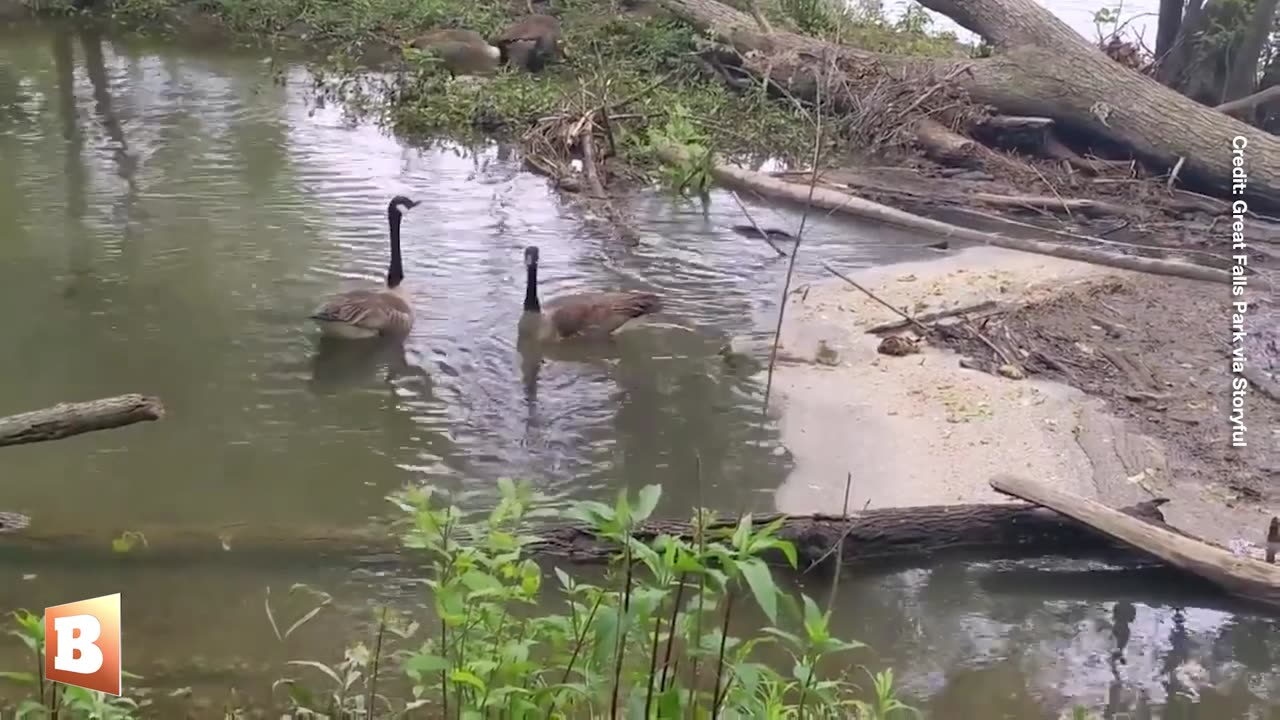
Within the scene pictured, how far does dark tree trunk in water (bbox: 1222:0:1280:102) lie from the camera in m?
12.8

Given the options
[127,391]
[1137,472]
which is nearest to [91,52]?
[127,391]

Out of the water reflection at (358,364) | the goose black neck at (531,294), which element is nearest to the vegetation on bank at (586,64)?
the goose black neck at (531,294)

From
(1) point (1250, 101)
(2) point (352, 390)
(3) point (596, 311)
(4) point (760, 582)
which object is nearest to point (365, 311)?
(2) point (352, 390)

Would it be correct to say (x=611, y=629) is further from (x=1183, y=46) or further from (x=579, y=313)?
(x=1183, y=46)

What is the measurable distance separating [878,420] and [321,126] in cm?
753

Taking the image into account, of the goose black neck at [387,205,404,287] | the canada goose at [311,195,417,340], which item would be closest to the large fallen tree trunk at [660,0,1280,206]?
the goose black neck at [387,205,404,287]

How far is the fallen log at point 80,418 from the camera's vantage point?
4172mm

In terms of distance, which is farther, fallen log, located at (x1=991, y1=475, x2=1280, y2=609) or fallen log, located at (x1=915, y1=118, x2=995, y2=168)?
fallen log, located at (x1=915, y1=118, x2=995, y2=168)

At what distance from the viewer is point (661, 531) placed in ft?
16.6

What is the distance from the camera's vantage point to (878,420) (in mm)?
6906

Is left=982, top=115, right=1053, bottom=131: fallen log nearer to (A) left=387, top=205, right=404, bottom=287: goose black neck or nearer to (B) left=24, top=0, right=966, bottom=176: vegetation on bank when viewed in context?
(B) left=24, top=0, right=966, bottom=176: vegetation on bank

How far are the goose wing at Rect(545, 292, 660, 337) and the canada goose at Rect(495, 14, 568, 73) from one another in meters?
7.80

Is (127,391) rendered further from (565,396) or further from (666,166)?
(666,166)

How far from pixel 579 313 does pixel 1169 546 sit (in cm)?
376
